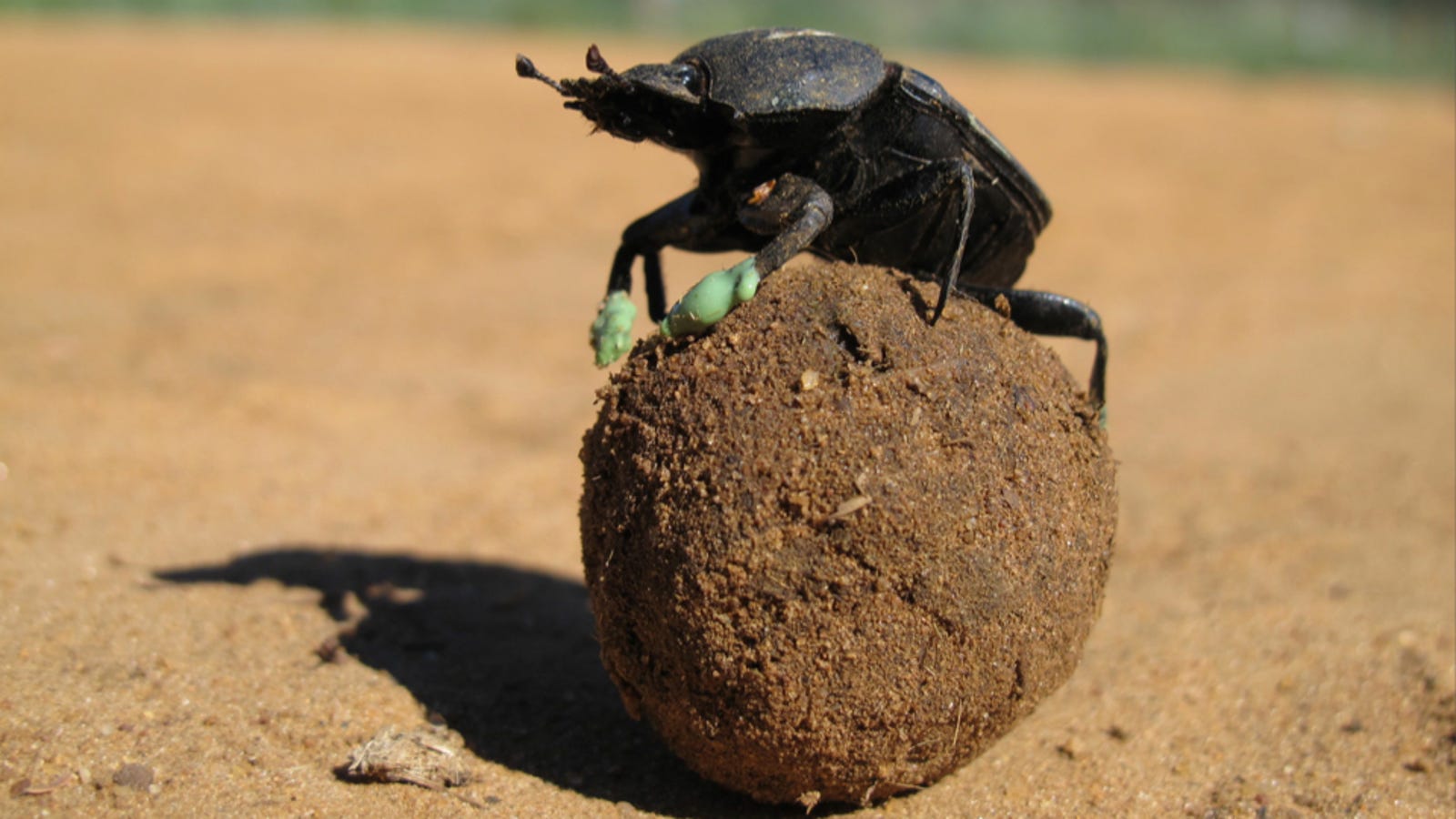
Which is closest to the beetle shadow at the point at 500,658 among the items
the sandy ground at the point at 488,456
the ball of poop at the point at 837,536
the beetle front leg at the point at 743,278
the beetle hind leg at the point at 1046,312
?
the sandy ground at the point at 488,456

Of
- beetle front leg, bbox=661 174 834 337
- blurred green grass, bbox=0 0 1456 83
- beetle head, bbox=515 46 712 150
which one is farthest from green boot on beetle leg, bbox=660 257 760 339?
blurred green grass, bbox=0 0 1456 83

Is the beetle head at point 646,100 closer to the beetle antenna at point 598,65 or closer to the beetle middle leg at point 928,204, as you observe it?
the beetle antenna at point 598,65

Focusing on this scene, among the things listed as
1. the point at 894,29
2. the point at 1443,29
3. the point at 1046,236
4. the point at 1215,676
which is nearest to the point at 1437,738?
the point at 1215,676

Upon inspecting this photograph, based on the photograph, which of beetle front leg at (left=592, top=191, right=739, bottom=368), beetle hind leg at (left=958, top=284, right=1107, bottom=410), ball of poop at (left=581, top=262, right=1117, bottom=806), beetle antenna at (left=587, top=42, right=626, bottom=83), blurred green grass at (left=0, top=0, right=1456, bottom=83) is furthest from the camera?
blurred green grass at (left=0, top=0, right=1456, bottom=83)

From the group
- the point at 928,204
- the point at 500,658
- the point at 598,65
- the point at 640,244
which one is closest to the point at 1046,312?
the point at 928,204

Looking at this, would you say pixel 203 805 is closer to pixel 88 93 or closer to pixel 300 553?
pixel 300 553

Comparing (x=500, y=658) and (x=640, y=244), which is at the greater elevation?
(x=640, y=244)

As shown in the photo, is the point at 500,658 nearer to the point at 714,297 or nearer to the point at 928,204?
the point at 714,297

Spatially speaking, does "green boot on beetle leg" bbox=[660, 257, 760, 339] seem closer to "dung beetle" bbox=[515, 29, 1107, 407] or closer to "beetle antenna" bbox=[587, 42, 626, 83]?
"dung beetle" bbox=[515, 29, 1107, 407]
